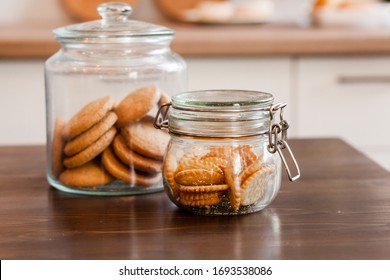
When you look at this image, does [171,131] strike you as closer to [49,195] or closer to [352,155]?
[49,195]

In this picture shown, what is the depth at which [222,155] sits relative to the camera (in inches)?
35.0

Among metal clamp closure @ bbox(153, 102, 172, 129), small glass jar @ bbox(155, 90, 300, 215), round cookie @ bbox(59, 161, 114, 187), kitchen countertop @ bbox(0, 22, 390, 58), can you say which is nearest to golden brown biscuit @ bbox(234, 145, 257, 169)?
small glass jar @ bbox(155, 90, 300, 215)

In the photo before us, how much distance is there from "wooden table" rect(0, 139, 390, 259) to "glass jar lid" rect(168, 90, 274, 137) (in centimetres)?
11

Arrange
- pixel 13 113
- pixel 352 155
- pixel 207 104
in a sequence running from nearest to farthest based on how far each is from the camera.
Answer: pixel 207 104 → pixel 352 155 → pixel 13 113

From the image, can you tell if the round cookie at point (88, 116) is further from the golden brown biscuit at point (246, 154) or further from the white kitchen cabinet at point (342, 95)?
the white kitchen cabinet at point (342, 95)

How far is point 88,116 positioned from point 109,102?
0.11ft

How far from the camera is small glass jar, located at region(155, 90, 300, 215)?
2.90 ft

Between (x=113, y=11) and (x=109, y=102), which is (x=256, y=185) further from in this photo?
(x=113, y=11)

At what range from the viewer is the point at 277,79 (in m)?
2.34

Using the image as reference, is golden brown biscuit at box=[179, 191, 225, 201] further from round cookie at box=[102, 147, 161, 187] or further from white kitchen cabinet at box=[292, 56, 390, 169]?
white kitchen cabinet at box=[292, 56, 390, 169]

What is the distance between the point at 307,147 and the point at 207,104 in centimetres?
54

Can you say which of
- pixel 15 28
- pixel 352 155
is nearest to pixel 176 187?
pixel 352 155

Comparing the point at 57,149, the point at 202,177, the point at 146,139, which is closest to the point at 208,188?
the point at 202,177
